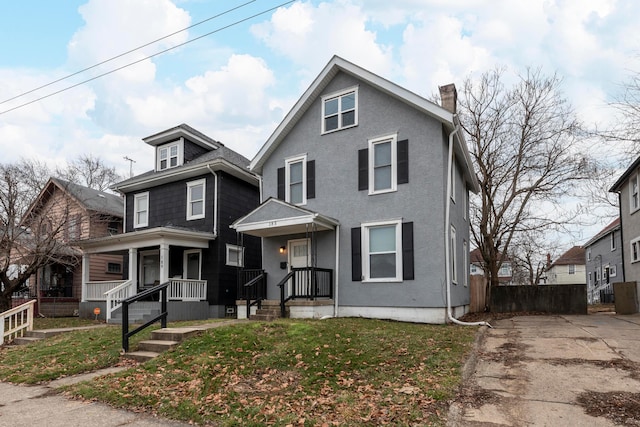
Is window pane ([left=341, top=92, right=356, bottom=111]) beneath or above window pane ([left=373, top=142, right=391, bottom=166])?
above

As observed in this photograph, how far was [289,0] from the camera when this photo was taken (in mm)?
9609

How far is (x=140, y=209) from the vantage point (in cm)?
1938

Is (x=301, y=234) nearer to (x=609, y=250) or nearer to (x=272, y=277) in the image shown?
(x=272, y=277)

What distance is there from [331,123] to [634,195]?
41.2 ft

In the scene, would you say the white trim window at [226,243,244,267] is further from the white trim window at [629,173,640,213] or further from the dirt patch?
the white trim window at [629,173,640,213]

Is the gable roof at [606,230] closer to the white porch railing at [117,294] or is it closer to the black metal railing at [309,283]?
Result: the black metal railing at [309,283]

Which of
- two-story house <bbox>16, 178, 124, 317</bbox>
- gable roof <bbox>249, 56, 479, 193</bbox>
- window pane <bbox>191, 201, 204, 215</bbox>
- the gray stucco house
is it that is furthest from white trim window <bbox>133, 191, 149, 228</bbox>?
the gray stucco house

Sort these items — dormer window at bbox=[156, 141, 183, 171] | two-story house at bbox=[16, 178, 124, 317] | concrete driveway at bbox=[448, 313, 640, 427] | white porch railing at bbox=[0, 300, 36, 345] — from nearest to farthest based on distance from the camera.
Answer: concrete driveway at bbox=[448, 313, 640, 427]
white porch railing at bbox=[0, 300, 36, 345]
dormer window at bbox=[156, 141, 183, 171]
two-story house at bbox=[16, 178, 124, 317]

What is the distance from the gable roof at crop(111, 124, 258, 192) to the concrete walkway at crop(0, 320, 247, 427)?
35.8ft

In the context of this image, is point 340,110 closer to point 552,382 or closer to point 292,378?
point 292,378

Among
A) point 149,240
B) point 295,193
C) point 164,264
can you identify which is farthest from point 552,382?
point 149,240

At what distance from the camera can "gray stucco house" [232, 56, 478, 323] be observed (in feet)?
38.5

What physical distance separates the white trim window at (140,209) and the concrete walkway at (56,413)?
12990 mm

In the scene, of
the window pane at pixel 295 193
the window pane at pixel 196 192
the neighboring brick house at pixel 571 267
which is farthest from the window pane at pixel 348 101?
the neighboring brick house at pixel 571 267
